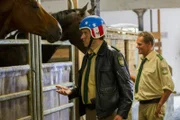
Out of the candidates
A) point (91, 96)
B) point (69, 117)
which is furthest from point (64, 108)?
point (91, 96)

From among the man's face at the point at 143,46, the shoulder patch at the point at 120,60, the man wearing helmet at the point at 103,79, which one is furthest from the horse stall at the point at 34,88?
the shoulder patch at the point at 120,60

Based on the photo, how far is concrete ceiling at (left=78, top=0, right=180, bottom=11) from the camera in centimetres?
800

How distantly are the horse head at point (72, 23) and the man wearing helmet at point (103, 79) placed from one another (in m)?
1.12

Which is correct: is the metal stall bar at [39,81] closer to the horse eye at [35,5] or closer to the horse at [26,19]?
the horse at [26,19]

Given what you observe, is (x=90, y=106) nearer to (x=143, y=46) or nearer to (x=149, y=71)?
(x=149, y=71)

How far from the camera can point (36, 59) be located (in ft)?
10.4

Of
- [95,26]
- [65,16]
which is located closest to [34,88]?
[95,26]

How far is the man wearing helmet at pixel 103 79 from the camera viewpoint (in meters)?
2.54

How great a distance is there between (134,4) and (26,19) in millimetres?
5634

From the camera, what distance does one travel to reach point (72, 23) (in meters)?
3.89

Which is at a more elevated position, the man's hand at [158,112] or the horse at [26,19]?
the horse at [26,19]

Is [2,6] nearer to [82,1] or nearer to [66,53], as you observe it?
[66,53]

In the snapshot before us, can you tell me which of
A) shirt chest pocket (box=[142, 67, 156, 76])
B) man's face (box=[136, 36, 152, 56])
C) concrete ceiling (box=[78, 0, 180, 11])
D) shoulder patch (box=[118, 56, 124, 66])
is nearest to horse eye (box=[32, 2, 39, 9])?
shoulder patch (box=[118, 56, 124, 66])

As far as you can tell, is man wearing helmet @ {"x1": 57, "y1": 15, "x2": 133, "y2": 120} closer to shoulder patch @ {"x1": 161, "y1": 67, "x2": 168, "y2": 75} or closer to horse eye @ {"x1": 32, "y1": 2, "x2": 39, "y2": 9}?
horse eye @ {"x1": 32, "y1": 2, "x2": 39, "y2": 9}
